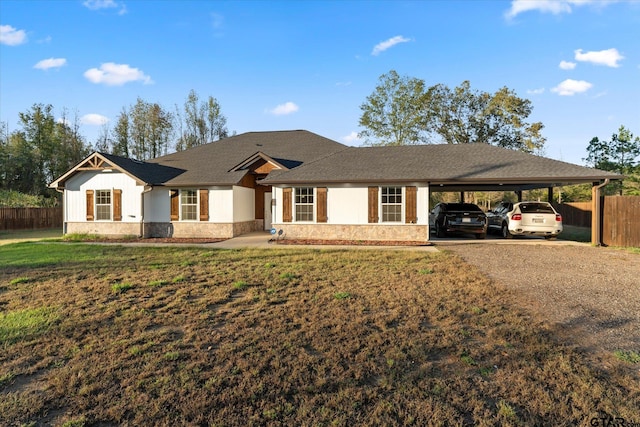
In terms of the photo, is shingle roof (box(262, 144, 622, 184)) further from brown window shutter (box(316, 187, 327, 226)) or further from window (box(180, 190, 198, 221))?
window (box(180, 190, 198, 221))

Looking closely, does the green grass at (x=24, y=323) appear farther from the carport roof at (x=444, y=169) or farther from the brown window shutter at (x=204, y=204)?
the brown window shutter at (x=204, y=204)

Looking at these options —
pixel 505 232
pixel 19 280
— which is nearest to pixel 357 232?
pixel 505 232

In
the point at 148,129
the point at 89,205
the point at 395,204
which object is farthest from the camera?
the point at 148,129

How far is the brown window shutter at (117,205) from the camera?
16.5 metres

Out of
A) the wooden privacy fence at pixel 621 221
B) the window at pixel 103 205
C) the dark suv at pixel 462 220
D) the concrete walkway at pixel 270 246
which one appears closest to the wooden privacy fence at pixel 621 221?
the wooden privacy fence at pixel 621 221

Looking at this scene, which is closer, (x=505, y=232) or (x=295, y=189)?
(x=295, y=189)

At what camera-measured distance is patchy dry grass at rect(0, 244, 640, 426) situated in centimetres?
295

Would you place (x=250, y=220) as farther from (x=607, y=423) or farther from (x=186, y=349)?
(x=607, y=423)

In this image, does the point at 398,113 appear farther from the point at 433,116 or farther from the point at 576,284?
the point at 576,284

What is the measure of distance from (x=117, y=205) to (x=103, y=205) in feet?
2.88

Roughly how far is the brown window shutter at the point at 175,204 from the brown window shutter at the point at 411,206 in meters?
10.7

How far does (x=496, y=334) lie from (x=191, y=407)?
3755 mm

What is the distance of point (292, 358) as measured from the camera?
12.8ft

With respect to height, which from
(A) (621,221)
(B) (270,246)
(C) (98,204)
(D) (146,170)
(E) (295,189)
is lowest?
(B) (270,246)
